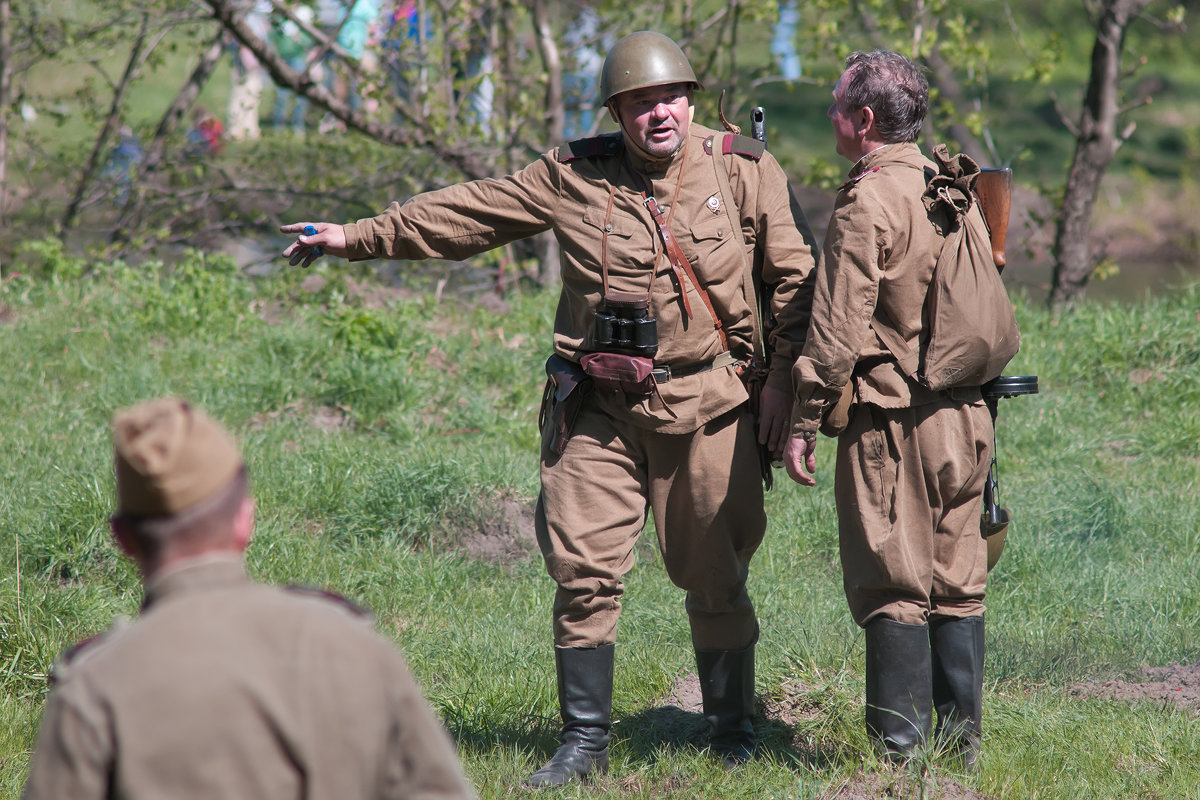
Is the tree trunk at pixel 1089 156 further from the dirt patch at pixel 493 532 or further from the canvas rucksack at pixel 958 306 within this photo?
the canvas rucksack at pixel 958 306

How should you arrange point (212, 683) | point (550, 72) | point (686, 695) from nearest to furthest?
point (212, 683), point (686, 695), point (550, 72)

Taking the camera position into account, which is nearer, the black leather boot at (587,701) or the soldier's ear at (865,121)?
the soldier's ear at (865,121)

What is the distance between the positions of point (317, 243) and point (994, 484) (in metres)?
2.07

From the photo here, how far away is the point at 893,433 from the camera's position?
3406 millimetres

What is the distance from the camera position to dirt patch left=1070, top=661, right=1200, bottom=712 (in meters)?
4.05

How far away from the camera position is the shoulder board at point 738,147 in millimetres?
3698

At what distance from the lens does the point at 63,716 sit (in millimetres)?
1684

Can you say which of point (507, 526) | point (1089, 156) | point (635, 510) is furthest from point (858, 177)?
point (1089, 156)

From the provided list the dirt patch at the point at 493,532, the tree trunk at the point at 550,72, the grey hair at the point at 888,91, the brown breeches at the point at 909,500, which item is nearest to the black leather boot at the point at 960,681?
the brown breeches at the point at 909,500

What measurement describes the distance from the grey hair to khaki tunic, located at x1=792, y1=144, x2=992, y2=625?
0.19 feet

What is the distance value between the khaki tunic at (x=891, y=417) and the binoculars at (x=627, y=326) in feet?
1.49

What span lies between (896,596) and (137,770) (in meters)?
2.25

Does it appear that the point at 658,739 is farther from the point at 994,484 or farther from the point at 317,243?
the point at 317,243

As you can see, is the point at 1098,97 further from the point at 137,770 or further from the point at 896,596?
the point at 137,770
